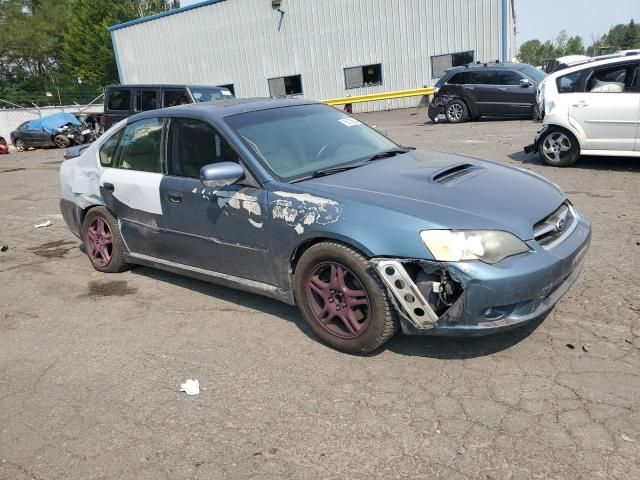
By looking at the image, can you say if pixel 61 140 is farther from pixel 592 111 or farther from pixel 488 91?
pixel 592 111

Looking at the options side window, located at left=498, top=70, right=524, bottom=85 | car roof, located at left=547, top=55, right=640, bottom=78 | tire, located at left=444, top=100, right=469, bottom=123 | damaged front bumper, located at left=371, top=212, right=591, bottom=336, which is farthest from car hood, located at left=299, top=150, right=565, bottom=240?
tire, located at left=444, top=100, right=469, bottom=123

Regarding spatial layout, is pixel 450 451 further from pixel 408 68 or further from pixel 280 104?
pixel 408 68

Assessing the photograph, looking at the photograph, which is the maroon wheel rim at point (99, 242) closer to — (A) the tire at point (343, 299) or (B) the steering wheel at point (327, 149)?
(B) the steering wheel at point (327, 149)

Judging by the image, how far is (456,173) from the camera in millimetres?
3865

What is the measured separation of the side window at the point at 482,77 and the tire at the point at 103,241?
12.9m

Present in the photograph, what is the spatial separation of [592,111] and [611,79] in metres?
0.51

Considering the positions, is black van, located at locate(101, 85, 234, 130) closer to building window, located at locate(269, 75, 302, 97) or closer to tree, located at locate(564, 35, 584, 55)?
building window, located at locate(269, 75, 302, 97)

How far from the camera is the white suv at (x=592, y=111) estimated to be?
7734mm

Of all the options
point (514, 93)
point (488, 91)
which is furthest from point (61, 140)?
point (514, 93)

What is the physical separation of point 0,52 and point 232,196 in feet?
Result: 195

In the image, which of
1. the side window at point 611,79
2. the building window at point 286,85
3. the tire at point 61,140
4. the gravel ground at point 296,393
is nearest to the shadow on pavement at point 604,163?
the side window at point 611,79

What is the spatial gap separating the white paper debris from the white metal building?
75.6ft

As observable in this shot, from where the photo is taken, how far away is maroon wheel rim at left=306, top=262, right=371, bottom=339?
3.39 meters

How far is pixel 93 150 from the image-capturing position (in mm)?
5473
